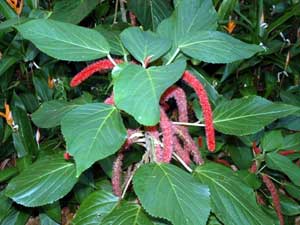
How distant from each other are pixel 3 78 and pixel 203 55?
86 cm

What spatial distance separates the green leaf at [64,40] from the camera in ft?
2.38

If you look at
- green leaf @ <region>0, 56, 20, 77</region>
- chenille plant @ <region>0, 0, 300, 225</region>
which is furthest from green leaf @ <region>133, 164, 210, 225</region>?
green leaf @ <region>0, 56, 20, 77</region>

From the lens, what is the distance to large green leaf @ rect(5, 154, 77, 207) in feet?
2.58

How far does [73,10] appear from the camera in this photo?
112 centimetres

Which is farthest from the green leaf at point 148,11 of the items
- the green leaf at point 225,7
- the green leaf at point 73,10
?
the green leaf at point 225,7

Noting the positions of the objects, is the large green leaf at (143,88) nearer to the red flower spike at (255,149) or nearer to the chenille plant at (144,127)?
the chenille plant at (144,127)

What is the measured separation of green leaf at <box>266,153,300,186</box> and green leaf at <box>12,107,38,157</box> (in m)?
0.70

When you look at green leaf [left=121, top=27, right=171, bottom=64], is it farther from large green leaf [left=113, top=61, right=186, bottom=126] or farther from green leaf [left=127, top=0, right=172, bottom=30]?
green leaf [left=127, top=0, right=172, bottom=30]

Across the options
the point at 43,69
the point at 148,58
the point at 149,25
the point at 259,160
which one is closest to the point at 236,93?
the point at 259,160

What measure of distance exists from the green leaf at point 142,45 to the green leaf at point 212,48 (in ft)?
0.17

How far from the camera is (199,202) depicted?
0.67 metres

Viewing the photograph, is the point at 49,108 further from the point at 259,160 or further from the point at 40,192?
the point at 259,160

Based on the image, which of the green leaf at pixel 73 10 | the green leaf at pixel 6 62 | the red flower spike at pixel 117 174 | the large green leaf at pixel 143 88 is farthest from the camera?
the green leaf at pixel 6 62

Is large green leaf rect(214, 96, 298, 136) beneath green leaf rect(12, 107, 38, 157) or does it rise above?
above
